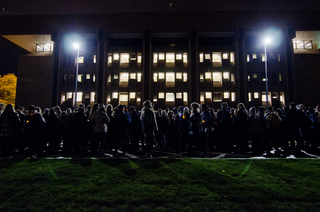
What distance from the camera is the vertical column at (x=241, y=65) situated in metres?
25.0

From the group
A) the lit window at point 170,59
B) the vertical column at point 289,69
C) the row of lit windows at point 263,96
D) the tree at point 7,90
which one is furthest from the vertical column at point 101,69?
the tree at point 7,90

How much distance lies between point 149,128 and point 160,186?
3.03 metres

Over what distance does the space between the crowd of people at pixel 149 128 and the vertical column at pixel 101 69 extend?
56.3 feet

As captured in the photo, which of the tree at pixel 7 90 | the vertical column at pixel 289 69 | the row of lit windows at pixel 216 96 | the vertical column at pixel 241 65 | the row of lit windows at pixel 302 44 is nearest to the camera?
the vertical column at pixel 289 69

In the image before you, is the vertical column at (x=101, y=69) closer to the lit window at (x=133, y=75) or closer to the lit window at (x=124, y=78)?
the lit window at (x=124, y=78)

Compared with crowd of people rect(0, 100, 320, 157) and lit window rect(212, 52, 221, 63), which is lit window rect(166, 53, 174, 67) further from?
crowd of people rect(0, 100, 320, 157)

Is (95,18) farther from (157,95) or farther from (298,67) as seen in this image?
(298,67)

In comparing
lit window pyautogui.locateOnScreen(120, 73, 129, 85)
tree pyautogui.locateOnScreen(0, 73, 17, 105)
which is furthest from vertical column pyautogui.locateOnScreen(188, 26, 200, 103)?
tree pyautogui.locateOnScreen(0, 73, 17, 105)

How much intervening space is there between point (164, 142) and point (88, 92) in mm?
19709

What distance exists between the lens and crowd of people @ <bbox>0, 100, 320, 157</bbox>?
7.22 m

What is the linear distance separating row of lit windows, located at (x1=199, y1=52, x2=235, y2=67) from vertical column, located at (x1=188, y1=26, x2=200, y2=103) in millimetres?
1296

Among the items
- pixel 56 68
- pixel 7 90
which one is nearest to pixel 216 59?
pixel 56 68

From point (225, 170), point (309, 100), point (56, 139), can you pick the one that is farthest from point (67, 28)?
point (309, 100)

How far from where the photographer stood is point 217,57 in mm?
26438
